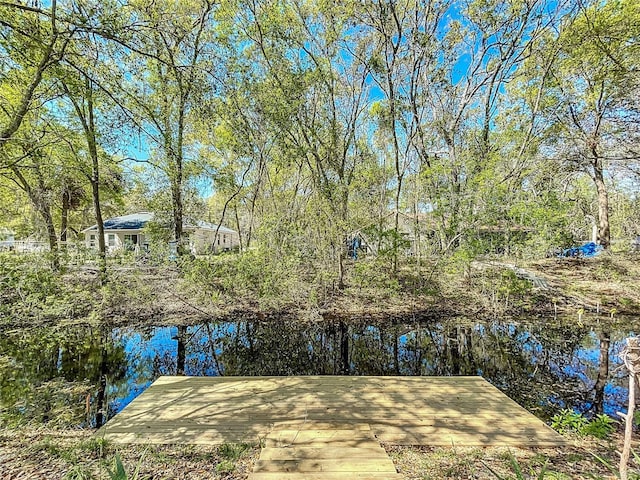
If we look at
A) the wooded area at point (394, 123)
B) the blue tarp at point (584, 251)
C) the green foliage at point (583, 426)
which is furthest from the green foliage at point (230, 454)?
the blue tarp at point (584, 251)

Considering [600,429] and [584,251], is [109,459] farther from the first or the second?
[584,251]

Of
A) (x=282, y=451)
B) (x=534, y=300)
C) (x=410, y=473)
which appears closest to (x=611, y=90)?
(x=534, y=300)

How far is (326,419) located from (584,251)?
1162 centimetres

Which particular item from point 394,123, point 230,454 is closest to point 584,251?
point 394,123

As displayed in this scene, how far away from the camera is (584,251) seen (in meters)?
10.1

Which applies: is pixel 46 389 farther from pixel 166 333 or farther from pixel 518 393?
pixel 518 393

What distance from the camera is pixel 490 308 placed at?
7.47 metres

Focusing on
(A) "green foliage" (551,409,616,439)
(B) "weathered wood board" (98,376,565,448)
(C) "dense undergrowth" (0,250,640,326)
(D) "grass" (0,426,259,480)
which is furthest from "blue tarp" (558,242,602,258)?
(D) "grass" (0,426,259,480)

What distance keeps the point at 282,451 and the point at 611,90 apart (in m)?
11.7

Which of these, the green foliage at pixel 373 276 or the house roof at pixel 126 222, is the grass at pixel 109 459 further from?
the house roof at pixel 126 222

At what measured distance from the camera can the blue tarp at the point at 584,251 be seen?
30.8 feet

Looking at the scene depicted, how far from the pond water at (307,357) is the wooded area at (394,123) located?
6.41 ft

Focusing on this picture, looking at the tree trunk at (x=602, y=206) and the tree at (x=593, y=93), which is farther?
the tree trunk at (x=602, y=206)

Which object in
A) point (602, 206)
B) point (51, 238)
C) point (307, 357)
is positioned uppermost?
point (602, 206)
